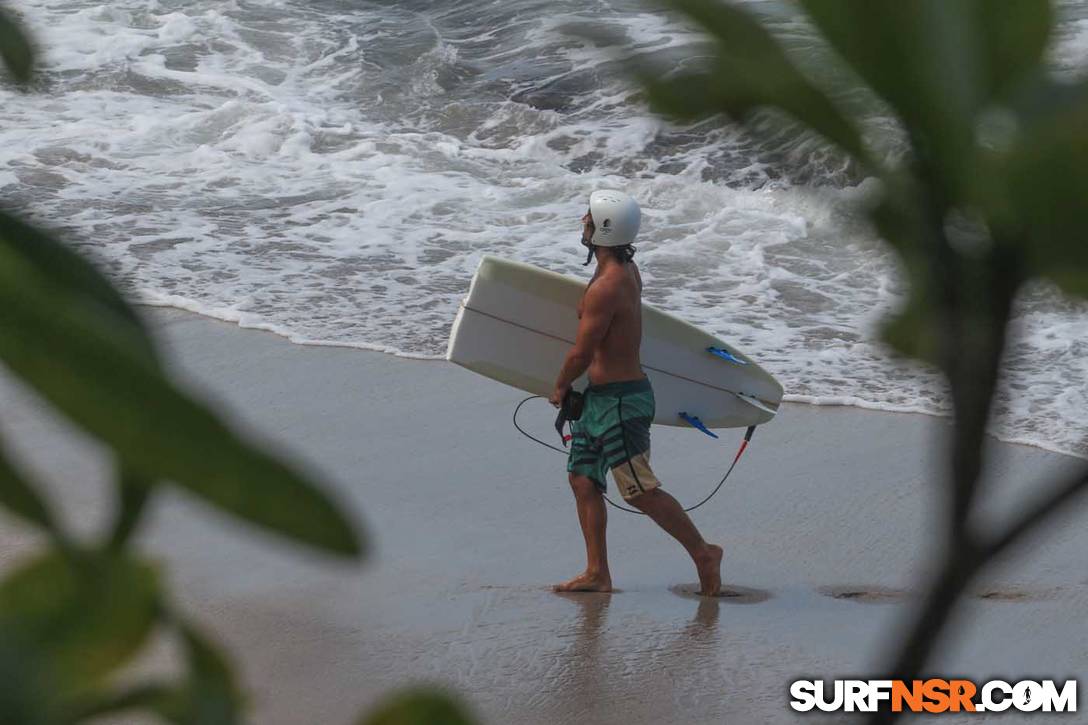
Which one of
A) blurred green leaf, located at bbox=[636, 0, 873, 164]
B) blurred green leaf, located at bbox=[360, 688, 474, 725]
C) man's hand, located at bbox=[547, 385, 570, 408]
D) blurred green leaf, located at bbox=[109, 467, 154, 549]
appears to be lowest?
man's hand, located at bbox=[547, 385, 570, 408]

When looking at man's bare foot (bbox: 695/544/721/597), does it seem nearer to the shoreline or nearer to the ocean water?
the ocean water

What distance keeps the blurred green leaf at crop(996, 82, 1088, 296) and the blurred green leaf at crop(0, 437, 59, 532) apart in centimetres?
32

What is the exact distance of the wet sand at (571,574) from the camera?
15.9 ft

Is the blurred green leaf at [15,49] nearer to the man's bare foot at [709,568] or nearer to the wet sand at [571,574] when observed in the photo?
the wet sand at [571,574]

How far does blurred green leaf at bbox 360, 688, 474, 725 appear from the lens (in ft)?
1.42

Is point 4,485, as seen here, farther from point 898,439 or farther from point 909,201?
point 898,439

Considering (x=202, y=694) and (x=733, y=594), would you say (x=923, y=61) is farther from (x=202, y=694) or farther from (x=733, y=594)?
(x=733, y=594)

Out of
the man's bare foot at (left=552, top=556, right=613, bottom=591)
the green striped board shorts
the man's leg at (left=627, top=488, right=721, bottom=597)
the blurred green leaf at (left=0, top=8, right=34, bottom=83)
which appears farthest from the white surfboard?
the blurred green leaf at (left=0, top=8, right=34, bottom=83)

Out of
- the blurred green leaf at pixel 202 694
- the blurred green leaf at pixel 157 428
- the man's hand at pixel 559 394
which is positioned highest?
the blurred green leaf at pixel 157 428

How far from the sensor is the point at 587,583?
5.49m

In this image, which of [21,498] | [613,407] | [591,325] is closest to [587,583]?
[613,407]

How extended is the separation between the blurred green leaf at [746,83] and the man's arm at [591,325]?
4.98 metres

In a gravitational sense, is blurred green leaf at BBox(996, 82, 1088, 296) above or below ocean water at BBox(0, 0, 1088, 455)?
above

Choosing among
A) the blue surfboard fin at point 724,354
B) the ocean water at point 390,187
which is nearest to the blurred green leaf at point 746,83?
the ocean water at point 390,187
